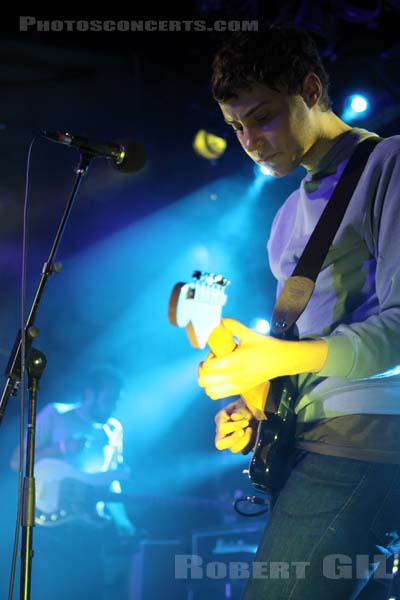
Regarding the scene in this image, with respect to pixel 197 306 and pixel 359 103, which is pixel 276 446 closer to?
pixel 197 306

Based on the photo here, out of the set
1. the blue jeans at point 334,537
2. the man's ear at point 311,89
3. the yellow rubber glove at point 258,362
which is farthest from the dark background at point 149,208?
the blue jeans at point 334,537

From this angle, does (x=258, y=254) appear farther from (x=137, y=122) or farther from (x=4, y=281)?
(x=4, y=281)

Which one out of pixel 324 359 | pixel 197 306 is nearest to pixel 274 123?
pixel 197 306

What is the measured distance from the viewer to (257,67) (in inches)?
73.4

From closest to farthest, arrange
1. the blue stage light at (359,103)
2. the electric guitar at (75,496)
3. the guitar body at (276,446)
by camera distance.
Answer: the guitar body at (276,446), the electric guitar at (75,496), the blue stage light at (359,103)

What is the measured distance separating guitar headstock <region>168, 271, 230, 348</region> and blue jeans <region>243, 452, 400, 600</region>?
70 centimetres

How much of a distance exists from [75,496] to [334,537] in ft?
13.7

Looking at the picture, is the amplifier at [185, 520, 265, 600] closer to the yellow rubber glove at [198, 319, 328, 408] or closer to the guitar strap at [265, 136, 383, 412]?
the guitar strap at [265, 136, 383, 412]

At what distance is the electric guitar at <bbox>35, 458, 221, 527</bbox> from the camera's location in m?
5.16

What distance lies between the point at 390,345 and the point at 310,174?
2.44 ft

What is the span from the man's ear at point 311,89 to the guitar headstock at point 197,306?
0.70 m

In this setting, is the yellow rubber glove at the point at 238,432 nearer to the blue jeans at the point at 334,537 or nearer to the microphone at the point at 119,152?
the blue jeans at the point at 334,537

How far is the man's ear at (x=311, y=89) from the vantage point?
6.28 ft

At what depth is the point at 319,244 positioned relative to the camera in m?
1.78
